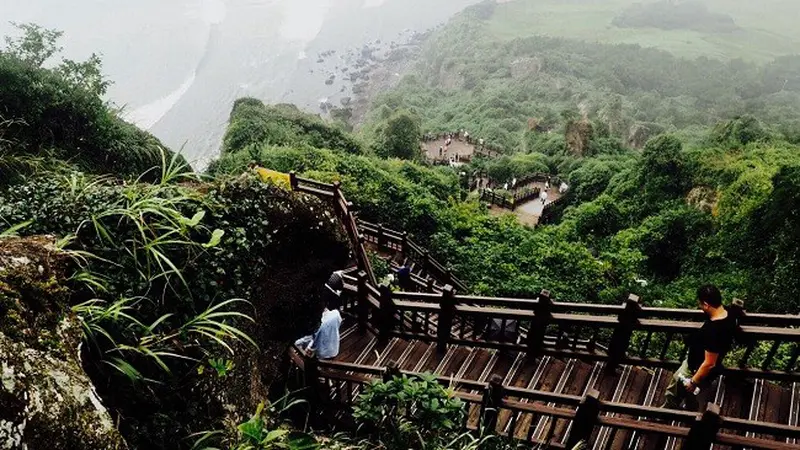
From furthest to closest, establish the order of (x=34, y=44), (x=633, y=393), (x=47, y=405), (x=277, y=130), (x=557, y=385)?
1. (x=277, y=130)
2. (x=34, y=44)
3. (x=557, y=385)
4. (x=633, y=393)
5. (x=47, y=405)

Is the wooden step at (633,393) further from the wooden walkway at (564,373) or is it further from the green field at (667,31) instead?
the green field at (667,31)

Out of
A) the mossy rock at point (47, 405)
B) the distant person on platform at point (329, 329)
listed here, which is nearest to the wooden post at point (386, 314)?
the distant person on platform at point (329, 329)

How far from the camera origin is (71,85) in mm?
13102

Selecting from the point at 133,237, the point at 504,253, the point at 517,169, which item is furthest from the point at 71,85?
the point at 517,169

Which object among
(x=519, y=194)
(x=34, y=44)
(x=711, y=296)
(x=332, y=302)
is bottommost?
(x=519, y=194)

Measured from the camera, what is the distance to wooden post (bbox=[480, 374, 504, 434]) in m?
5.41

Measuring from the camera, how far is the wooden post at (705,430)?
474cm

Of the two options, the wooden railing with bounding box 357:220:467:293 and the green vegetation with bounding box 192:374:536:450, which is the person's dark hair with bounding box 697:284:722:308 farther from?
the wooden railing with bounding box 357:220:467:293

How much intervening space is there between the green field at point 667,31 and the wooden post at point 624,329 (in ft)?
419

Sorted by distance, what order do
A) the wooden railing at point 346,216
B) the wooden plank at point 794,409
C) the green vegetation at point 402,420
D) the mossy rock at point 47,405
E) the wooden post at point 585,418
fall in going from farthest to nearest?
the wooden railing at point 346,216 < the wooden plank at point 794,409 < the wooden post at point 585,418 < the green vegetation at point 402,420 < the mossy rock at point 47,405

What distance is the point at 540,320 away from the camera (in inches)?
256

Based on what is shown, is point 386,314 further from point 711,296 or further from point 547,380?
point 711,296

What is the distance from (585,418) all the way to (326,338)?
3.43 metres

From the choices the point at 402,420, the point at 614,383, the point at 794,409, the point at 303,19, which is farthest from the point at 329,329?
the point at 303,19
